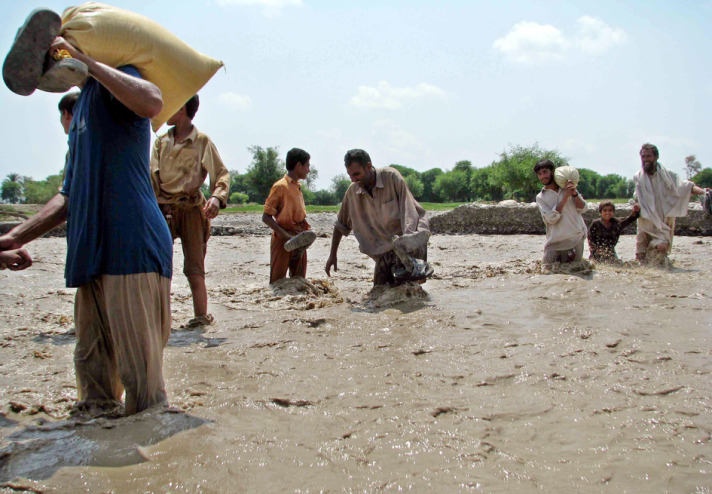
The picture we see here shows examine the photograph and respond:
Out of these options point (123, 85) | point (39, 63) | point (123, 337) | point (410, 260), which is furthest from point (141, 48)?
point (410, 260)

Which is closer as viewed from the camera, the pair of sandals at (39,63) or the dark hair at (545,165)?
the pair of sandals at (39,63)

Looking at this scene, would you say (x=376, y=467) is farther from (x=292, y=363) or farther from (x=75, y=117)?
(x=75, y=117)

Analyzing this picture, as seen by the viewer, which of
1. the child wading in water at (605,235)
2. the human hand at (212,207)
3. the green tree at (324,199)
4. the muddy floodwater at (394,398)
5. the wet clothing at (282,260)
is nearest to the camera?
the muddy floodwater at (394,398)

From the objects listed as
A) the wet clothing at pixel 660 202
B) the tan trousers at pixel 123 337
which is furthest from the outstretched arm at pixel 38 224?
the wet clothing at pixel 660 202

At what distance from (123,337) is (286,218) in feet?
12.6

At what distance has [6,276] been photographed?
22.6 ft

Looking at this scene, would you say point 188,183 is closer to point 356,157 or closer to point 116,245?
point 356,157

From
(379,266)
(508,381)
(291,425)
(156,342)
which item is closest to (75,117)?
(156,342)

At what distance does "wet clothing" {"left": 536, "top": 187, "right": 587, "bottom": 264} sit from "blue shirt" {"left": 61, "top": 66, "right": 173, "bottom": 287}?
5.67 metres

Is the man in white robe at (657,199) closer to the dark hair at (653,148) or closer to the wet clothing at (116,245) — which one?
the dark hair at (653,148)

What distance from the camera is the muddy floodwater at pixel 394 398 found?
6.66ft

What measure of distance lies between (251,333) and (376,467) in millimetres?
2464

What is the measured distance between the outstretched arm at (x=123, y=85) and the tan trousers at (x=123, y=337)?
25.3 inches

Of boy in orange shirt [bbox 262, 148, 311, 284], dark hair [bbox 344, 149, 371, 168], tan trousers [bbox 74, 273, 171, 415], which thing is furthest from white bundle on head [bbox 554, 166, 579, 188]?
tan trousers [bbox 74, 273, 171, 415]
